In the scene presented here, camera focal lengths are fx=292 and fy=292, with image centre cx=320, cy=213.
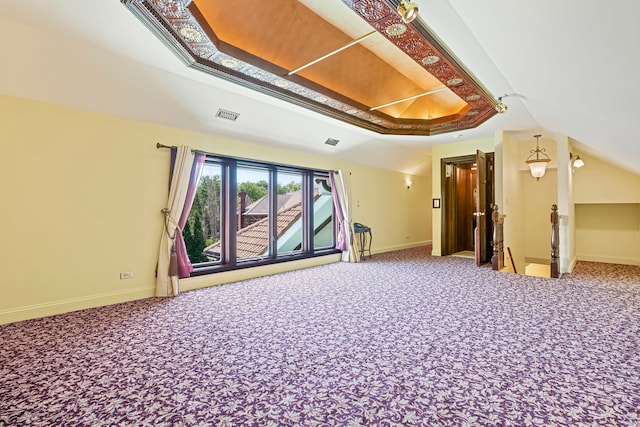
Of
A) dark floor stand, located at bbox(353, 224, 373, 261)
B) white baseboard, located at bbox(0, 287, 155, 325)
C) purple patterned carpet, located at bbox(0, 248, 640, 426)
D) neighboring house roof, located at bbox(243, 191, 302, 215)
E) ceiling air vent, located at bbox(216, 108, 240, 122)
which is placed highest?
ceiling air vent, located at bbox(216, 108, 240, 122)

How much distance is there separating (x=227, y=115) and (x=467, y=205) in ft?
25.6

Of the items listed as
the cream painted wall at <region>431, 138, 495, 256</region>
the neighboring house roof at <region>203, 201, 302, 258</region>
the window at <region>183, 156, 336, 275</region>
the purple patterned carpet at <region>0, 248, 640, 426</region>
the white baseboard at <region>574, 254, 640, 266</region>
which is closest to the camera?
the purple patterned carpet at <region>0, 248, 640, 426</region>

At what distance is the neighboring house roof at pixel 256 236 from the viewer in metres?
5.53

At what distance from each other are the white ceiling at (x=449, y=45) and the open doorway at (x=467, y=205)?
5.85 feet

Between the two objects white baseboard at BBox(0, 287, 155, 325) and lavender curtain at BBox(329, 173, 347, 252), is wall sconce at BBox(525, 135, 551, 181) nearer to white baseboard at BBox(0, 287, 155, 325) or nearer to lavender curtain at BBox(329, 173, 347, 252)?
lavender curtain at BBox(329, 173, 347, 252)

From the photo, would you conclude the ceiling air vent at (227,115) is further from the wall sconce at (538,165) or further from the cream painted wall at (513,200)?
the wall sconce at (538,165)

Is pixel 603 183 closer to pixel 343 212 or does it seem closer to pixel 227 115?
pixel 343 212

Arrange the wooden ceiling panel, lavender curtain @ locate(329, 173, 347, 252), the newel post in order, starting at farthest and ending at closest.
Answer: lavender curtain @ locate(329, 173, 347, 252), the newel post, the wooden ceiling panel

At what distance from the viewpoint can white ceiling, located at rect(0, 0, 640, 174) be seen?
7.25 feet

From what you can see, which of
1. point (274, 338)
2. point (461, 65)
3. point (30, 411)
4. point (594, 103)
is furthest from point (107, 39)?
point (594, 103)

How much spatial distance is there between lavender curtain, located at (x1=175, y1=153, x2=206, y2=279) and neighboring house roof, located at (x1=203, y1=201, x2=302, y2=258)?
0.58 m

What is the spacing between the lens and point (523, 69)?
3240mm

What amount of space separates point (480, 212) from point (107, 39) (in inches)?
265

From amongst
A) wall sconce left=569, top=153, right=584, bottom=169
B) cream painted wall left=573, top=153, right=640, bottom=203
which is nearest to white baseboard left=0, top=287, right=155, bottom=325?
wall sconce left=569, top=153, right=584, bottom=169
